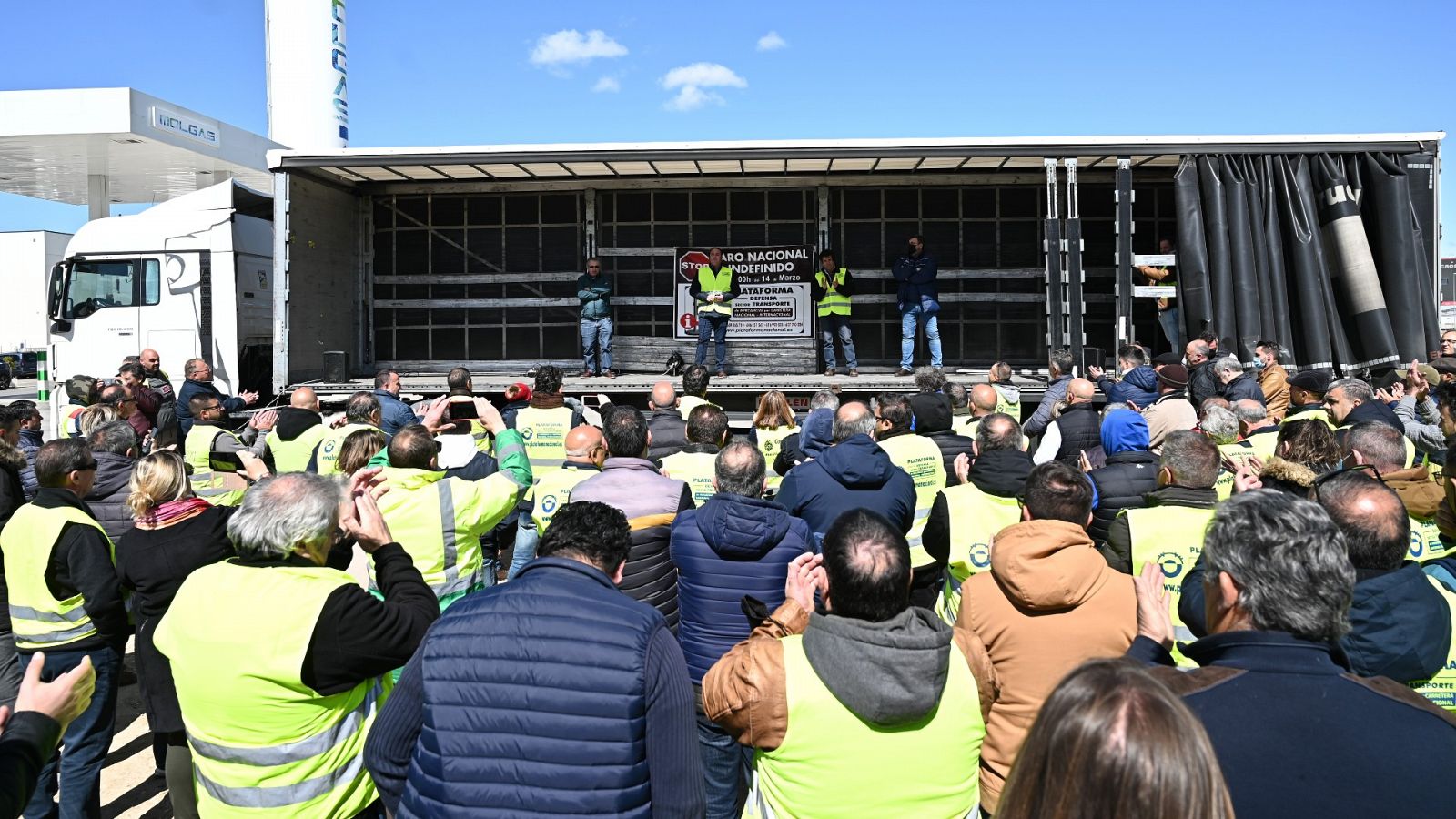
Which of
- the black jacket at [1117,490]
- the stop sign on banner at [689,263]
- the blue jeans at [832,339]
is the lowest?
the black jacket at [1117,490]

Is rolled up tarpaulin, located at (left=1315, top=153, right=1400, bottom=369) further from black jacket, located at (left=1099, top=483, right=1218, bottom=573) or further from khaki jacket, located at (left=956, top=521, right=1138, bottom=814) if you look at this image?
khaki jacket, located at (left=956, top=521, right=1138, bottom=814)

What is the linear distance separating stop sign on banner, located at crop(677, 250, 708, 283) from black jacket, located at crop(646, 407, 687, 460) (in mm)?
6149

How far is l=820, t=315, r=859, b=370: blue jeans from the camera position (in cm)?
1152

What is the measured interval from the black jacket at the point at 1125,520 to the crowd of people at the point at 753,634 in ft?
0.06

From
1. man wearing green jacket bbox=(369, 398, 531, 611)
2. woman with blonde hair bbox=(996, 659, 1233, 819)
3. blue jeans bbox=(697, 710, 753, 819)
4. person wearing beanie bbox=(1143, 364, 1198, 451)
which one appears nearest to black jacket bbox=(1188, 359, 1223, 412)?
person wearing beanie bbox=(1143, 364, 1198, 451)

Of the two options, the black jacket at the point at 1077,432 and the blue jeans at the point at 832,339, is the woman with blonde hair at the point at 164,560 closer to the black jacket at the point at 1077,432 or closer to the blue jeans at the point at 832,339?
the black jacket at the point at 1077,432

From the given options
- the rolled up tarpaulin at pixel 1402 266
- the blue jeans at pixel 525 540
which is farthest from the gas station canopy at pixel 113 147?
the rolled up tarpaulin at pixel 1402 266

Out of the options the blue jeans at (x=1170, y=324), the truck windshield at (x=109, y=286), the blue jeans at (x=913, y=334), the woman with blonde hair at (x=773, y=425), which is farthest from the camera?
the blue jeans at (x=913, y=334)

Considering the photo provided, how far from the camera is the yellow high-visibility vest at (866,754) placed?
2252 mm

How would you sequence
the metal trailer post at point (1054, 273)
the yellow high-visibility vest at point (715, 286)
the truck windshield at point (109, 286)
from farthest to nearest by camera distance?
the yellow high-visibility vest at point (715, 286) < the truck windshield at point (109, 286) < the metal trailer post at point (1054, 273)

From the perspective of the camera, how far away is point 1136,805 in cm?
120

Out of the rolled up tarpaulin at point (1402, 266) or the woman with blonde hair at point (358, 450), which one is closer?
the woman with blonde hair at point (358, 450)

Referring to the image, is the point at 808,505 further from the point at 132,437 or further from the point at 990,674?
the point at 132,437

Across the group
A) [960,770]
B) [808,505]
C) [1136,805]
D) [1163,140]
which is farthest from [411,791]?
[1163,140]
